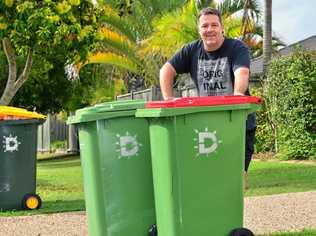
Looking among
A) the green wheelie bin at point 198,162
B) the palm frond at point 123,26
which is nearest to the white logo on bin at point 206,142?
the green wheelie bin at point 198,162

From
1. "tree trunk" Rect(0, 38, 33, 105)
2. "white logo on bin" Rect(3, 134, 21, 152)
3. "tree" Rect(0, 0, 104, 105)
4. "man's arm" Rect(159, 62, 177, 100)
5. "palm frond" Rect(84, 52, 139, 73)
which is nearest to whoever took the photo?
"man's arm" Rect(159, 62, 177, 100)

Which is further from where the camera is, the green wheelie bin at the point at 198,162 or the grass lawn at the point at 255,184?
the grass lawn at the point at 255,184

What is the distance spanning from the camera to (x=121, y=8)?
36.0ft

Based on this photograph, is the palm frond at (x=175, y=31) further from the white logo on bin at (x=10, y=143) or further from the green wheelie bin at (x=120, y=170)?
the green wheelie bin at (x=120, y=170)

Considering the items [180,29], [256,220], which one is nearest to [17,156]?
[256,220]

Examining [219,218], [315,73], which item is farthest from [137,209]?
[315,73]

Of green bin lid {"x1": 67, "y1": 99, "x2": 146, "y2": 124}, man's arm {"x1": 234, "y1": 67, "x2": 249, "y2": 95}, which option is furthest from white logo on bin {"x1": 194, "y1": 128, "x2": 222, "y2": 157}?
green bin lid {"x1": 67, "y1": 99, "x2": 146, "y2": 124}

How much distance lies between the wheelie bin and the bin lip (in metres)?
4.21

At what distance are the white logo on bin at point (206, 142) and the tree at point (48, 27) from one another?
5.81 metres

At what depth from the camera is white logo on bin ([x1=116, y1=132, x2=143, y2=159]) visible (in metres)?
5.28

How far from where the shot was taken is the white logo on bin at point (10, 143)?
29.1 feet

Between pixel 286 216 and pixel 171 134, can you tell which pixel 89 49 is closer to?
pixel 286 216

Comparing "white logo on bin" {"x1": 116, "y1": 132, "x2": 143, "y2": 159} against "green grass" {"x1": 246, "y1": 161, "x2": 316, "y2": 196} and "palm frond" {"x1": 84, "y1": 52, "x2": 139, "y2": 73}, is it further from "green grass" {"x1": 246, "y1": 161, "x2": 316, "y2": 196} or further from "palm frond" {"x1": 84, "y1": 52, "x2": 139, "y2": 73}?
"palm frond" {"x1": 84, "y1": 52, "x2": 139, "y2": 73}

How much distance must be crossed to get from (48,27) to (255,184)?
14.0 ft
